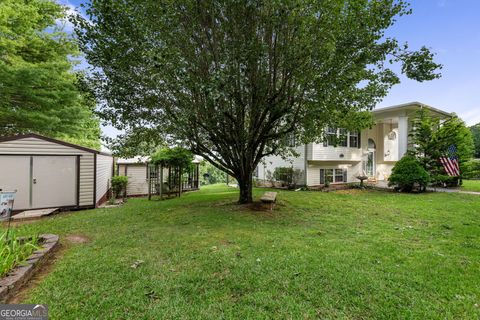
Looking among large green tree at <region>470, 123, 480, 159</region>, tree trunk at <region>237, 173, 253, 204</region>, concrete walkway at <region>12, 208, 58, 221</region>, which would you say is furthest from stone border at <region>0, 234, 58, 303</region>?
large green tree at <region>470, 123, 480, 159</region>

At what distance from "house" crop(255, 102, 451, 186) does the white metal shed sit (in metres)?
8.97

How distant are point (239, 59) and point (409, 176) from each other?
39.6 feet

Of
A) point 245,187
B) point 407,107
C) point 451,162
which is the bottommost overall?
point 245,187

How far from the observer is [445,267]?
3.50 meters

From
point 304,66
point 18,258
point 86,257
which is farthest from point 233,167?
point 18,258

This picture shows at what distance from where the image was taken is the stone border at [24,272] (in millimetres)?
2627

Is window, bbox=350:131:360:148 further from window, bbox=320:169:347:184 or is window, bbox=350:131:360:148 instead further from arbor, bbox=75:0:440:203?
arbor, bbox=75:0:440:203

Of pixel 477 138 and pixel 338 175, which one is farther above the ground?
pixel 477 138

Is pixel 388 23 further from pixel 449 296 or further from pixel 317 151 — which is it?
pixel 317 151

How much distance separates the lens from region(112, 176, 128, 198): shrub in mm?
13391

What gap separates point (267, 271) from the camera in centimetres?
331

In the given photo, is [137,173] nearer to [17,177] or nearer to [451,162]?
[17,177]

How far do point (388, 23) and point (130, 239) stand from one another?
8.40m

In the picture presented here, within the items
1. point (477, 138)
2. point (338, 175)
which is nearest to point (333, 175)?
point (338, 175)
